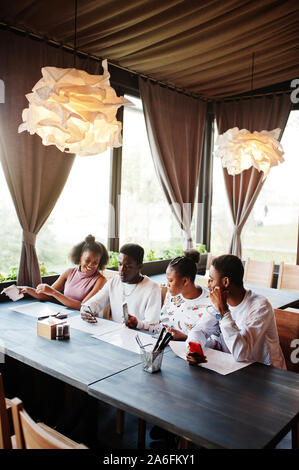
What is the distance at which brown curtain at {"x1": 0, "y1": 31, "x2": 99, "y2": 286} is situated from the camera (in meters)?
3.30

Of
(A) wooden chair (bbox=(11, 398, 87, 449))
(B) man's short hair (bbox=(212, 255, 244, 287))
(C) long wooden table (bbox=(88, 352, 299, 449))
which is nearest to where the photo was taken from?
(A) wooden chair (bbox=(11, 398, 87, 449))

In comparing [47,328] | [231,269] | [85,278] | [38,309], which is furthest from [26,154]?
[231,269]

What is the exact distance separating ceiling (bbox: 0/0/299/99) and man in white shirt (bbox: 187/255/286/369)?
209cm

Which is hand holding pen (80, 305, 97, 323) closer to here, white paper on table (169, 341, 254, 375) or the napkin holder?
the napkin holder

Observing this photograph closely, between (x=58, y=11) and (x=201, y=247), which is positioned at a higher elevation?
(x=58, y=11)

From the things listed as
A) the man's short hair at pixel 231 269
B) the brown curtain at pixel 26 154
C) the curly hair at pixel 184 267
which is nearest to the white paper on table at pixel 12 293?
the brown curtain at pixel 26 154

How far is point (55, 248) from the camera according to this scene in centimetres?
400

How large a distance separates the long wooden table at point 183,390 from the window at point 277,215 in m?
3.73

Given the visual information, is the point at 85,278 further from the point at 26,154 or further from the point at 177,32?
the point at 177,32

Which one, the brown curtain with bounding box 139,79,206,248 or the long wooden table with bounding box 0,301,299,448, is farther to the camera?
the brown curtain with bounding box 139,79,206,248

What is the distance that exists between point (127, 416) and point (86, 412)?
0.73 m

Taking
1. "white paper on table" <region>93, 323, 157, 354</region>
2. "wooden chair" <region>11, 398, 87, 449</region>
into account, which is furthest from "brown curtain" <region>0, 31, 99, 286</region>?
"wooden chair" <region>11, 398, 87, 449</region>
